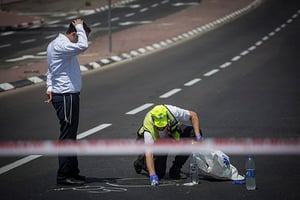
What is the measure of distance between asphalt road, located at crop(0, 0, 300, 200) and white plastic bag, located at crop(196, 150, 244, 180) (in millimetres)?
154

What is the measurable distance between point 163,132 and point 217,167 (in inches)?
32.3

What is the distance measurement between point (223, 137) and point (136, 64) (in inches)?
568

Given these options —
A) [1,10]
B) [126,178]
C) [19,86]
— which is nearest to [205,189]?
[126,178]

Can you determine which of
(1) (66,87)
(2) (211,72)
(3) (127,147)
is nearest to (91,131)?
(3) (127,147)

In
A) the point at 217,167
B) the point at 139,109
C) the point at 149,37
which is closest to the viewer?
the point at 217,167

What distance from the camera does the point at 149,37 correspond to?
36312 millimetres

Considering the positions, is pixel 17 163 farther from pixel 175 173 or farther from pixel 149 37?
pixel 149 37

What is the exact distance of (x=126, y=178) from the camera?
31.9ft

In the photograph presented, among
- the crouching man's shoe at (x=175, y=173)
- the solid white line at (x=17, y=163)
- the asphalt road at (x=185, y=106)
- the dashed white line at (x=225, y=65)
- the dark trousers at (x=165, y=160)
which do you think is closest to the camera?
the asphalt road at (x=185, y=106)

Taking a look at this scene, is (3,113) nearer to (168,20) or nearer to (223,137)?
(223,137)

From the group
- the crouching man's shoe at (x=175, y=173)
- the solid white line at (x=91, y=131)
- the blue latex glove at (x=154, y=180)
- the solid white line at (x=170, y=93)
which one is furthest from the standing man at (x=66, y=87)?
the solid white line at (x=170, y=93)

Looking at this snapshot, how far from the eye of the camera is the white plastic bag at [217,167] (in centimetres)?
943

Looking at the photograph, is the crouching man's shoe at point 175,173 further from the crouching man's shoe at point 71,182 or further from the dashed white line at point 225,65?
the dashed white line at point 225,65

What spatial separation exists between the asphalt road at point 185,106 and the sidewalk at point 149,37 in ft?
2.90
